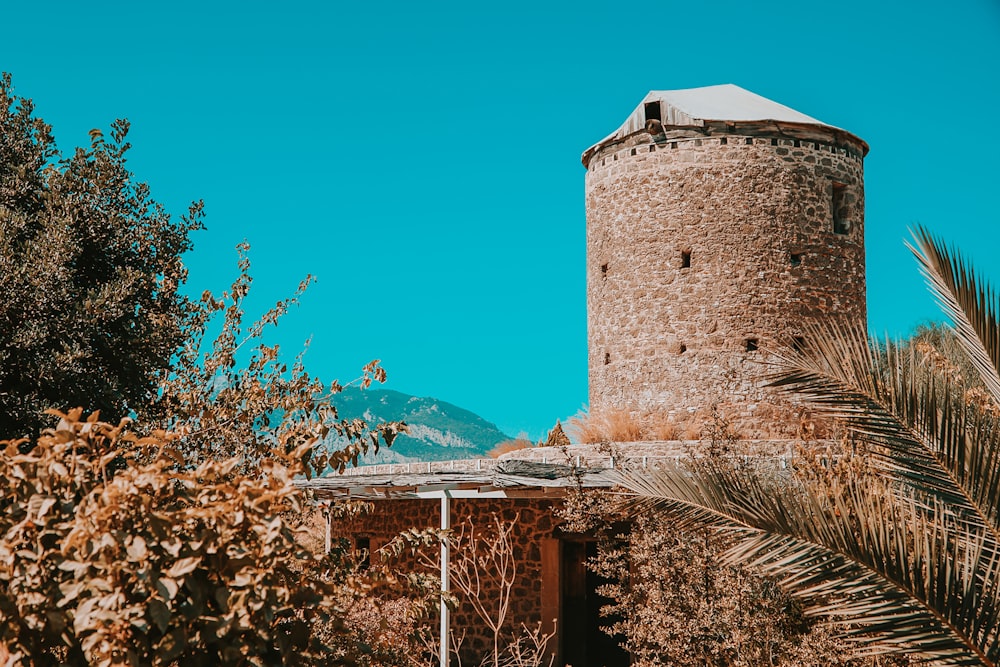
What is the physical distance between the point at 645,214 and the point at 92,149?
460 inches

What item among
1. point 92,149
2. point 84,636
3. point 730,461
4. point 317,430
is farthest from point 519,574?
point 84,636

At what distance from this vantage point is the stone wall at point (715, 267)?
56.2 feet

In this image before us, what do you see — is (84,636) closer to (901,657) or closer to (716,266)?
(901,657)

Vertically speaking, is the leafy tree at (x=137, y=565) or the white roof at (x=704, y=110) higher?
the white roof at (x=704, y=110)

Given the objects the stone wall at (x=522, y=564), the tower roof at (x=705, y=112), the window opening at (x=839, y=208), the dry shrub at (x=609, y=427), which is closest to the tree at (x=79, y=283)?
the stone wall at (x=522, y=564)

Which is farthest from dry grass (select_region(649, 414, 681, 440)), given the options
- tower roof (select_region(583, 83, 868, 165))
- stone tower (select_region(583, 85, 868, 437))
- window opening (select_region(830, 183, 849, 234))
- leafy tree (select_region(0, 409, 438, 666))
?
leafy tree (select_region(0, 409, 438, 666))

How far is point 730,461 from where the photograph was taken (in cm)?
821

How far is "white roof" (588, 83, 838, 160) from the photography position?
58.1 ft

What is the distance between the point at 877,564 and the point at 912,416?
89cm

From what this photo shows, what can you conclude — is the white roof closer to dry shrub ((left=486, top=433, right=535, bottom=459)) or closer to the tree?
dry shrub ((left=486, top=433, right=535, bottom=459))

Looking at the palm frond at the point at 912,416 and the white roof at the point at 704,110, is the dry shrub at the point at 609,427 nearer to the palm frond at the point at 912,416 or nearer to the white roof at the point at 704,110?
the white roof at the point at 704,110

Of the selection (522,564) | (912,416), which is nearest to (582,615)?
(522,564)

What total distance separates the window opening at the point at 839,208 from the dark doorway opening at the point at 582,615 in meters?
8.51

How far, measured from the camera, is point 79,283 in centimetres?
712
